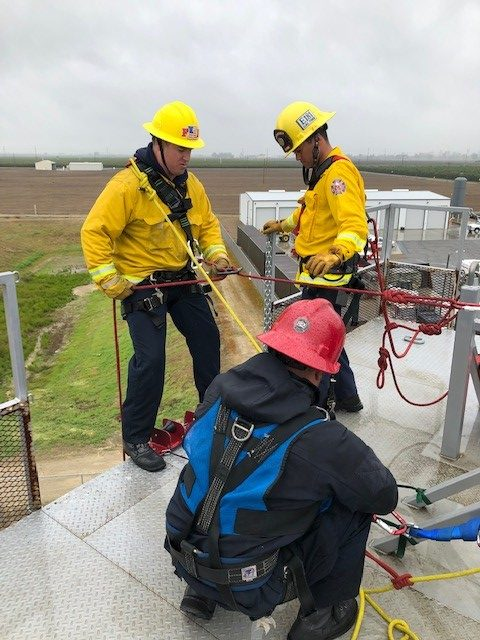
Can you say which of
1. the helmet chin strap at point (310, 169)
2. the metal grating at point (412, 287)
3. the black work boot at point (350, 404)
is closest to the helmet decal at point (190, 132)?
the helmet chin strap at point (310, 169)

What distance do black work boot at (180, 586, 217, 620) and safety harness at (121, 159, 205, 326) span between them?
65.0 inches

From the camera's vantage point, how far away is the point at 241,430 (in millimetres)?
1933

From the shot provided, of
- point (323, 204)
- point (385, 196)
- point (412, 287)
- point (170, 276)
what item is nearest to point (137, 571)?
point (170, 276)

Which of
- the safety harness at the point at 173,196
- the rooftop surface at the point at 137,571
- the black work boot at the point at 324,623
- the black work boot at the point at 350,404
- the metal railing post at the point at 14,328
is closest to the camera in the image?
the black work boot at the point at 324,623

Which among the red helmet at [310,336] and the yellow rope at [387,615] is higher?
the red helmet at [310,336]

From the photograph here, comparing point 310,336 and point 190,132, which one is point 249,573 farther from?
point 190,132

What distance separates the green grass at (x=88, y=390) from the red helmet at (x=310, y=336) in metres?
9.65

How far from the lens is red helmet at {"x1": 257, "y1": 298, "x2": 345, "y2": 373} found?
2059 millimetres

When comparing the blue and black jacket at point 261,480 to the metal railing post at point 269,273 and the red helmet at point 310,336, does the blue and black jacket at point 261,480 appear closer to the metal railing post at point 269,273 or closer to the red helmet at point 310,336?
the red helmet at point 310,336

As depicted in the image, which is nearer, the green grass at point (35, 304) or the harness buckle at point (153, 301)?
the harness buckle at point (153, 301)

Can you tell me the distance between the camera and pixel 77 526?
121 inches

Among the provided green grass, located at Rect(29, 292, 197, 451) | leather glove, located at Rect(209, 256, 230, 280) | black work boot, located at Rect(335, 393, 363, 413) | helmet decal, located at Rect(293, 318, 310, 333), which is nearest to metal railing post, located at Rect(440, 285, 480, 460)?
black work boot, located at Rect(335, 393, 363, 413)

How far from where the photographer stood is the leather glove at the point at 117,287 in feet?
10.6

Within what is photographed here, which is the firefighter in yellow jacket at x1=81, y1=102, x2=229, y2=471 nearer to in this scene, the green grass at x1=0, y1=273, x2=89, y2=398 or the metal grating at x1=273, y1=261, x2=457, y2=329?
the metal grating at x1=273, y1=261, x2=457, y2=329
